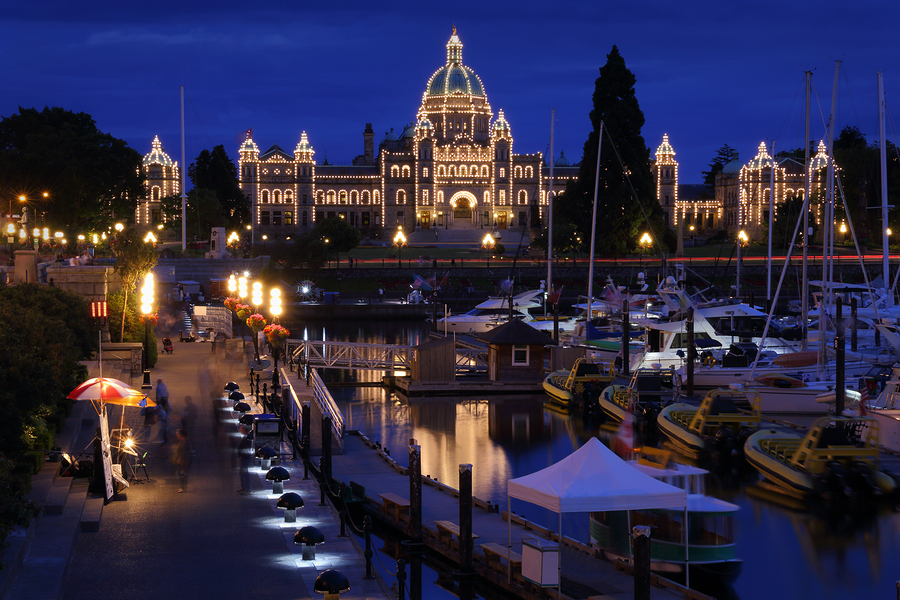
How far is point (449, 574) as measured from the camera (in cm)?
1867

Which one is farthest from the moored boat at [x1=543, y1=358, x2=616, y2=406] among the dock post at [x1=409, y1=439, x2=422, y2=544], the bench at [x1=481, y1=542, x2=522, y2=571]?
the bench at [x1=481, y1=542, x2=522, y2=571]

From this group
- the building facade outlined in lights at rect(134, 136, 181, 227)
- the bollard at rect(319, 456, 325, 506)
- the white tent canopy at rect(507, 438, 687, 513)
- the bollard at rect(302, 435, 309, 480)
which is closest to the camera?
the white tent canopy at rect(507, 438, 687, 513)

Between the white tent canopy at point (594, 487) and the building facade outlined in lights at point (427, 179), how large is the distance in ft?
399

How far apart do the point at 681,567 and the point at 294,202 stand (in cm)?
13430

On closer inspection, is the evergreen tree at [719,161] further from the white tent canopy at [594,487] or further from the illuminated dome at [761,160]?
the white tent canopy at [594,487]

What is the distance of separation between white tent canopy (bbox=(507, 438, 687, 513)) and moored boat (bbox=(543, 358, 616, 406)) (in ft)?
64.9

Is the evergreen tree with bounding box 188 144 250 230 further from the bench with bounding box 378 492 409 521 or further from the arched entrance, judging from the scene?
the bench with bounding box 378 492 409 521

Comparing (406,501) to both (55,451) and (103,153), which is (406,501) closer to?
(55,451)

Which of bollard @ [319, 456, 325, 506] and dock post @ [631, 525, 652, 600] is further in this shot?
bollard @ [319, 456, 325, 506]

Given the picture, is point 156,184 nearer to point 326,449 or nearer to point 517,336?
point 517,336

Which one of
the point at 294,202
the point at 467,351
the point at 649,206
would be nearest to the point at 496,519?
the point at 467,351

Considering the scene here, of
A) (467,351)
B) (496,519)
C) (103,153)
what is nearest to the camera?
(496,519)

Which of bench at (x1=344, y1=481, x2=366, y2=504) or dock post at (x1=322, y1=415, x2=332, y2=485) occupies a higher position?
dock post at (x1=322, y1=415, x2=332, y2=485)

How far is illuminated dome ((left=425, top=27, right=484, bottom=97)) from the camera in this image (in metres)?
150
